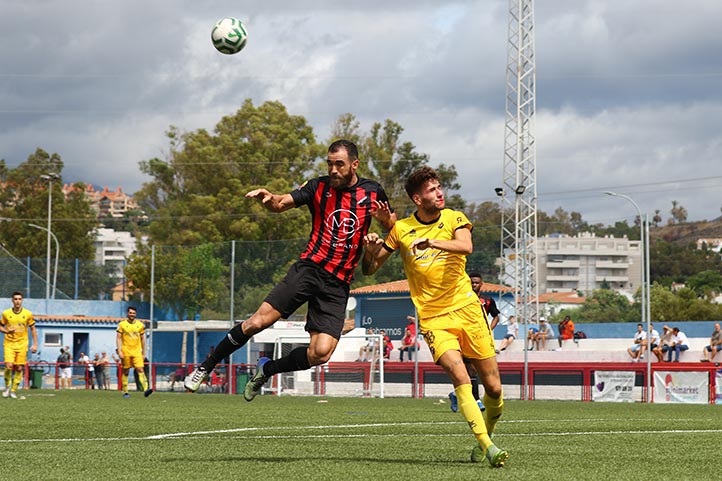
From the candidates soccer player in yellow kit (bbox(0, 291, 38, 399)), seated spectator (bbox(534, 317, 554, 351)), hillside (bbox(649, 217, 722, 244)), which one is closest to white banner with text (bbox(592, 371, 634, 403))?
seated spectator (bbox(534, 317, 554, 351))

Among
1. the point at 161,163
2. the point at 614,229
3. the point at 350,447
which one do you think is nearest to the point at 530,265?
the point at 161,163

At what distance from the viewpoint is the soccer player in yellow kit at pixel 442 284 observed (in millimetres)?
7840

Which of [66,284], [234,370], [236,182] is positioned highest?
[236,182]

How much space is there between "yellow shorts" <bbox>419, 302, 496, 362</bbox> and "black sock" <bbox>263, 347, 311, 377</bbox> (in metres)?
1.39

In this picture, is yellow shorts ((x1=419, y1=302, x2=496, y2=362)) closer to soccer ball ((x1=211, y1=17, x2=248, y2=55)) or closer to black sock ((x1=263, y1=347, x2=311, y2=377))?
black sock ((x1=263, y1=347, x2=311, y2=377))

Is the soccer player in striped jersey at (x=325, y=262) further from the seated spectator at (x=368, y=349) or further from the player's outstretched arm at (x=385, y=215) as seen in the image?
the seated spectator at (x=368, y=349)

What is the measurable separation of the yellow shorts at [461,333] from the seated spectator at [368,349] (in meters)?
23.3

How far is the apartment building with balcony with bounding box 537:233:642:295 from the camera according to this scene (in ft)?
564

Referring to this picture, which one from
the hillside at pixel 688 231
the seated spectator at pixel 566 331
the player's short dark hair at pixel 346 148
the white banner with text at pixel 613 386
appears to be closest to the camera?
the player's short dark hair at pixel 346 148

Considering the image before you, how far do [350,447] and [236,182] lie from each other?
52484mm

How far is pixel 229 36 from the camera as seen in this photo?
14297 millimetres

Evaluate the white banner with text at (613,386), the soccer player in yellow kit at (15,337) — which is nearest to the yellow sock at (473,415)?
the soccer player in yellow kit at (15,337)

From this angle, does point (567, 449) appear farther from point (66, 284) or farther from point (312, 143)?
point (312, 143)

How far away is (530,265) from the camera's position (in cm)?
4331
